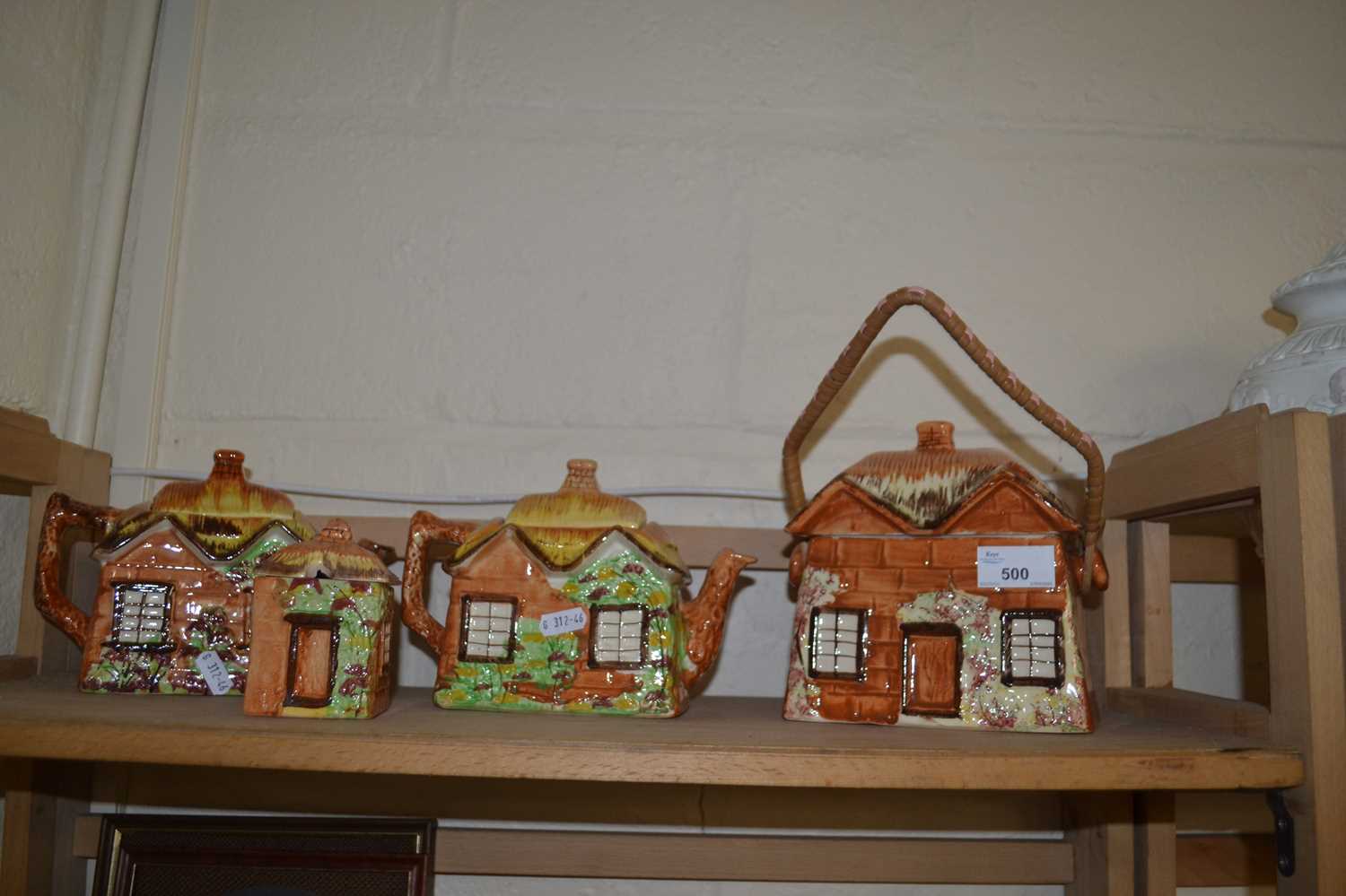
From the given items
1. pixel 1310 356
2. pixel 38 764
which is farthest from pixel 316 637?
pixel 1310 356

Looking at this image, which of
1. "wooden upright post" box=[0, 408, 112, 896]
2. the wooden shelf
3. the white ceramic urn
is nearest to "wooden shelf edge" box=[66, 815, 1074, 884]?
"wooden upright post" box=[0, 408, 112, 896]

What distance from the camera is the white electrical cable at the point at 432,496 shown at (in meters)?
1.08

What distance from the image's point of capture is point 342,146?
1146 mm

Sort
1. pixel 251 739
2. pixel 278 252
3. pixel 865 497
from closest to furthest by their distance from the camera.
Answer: pixel 251 739
pixel 865 497
pixel 278 252

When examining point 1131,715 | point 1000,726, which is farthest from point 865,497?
point 1131,715

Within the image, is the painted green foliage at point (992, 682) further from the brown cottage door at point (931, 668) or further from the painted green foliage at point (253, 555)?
the painted green foliage at point (253, 555)

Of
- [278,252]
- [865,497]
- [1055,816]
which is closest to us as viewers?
[865,497]

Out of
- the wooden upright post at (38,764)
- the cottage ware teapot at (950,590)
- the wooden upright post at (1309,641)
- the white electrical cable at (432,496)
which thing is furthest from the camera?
the white electrical cable at (432,496)

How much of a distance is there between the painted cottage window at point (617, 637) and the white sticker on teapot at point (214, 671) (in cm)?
33

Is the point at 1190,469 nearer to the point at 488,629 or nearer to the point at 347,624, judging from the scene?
the point at 488,629

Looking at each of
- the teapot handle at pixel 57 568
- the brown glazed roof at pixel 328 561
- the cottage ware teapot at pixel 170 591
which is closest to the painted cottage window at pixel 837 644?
the brown glazed roof at pixel 328 561

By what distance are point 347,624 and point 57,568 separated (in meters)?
0.32

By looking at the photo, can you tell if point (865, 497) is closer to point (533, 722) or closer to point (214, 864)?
point (533, 722)

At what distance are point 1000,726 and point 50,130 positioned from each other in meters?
1.10
